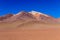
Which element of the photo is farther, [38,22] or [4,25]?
[38,22]

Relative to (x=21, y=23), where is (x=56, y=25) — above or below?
below

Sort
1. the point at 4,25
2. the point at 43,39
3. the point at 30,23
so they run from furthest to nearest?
the point at 30,23 < the point at 4,25 < the point at 43,39

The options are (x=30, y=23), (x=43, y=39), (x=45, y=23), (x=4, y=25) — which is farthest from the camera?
(x=30, y=23)

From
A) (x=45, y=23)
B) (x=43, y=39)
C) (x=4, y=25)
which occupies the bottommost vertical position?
(x=43, y=39)

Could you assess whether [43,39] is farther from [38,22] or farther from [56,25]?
[38,22]

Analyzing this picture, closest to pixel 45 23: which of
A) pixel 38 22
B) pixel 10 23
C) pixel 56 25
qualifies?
pixel 38 22

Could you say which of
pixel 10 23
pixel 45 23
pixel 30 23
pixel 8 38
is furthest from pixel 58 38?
pixel 30 23
